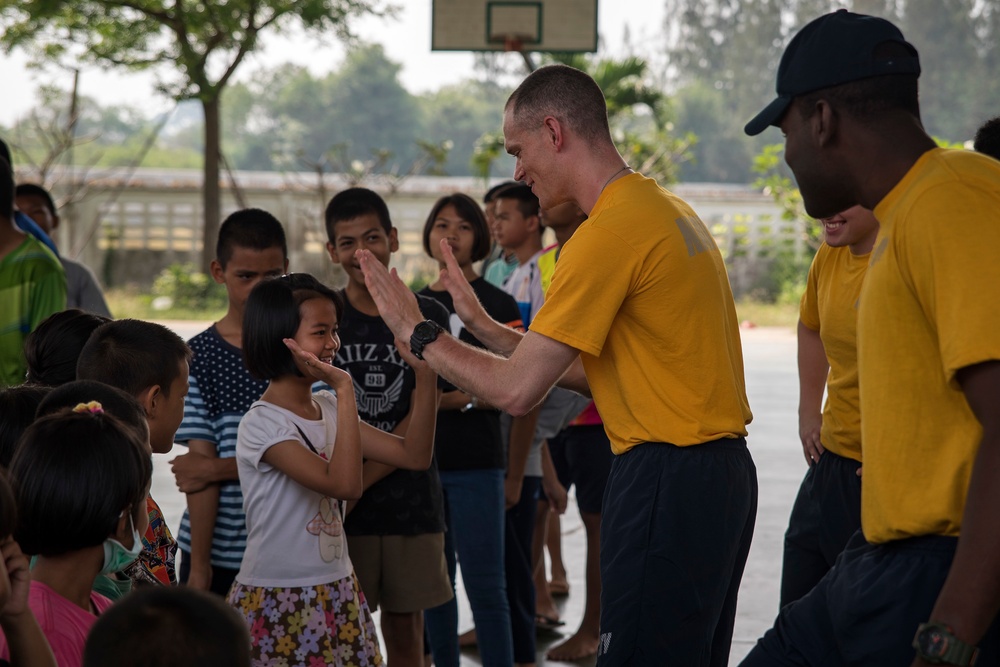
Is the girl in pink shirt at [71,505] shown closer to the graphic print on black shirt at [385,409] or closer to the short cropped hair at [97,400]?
the short cropped hair at [97,400]

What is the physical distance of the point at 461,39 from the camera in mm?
8438

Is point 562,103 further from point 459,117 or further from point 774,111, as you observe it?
point 459,117

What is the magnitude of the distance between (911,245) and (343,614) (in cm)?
169

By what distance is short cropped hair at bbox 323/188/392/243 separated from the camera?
3.64m

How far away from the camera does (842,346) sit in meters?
2.91

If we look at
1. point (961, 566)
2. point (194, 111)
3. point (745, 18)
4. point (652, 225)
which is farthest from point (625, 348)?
point (194, 111)

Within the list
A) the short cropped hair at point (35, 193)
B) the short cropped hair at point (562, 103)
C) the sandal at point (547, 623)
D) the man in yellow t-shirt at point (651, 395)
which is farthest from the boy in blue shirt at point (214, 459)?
the short cropped hair at point (35, 193)

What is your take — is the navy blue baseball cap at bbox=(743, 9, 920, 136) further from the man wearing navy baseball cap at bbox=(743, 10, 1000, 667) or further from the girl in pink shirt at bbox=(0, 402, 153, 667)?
the girl in pink shirt at bbox=(0, 402, 153, 667)

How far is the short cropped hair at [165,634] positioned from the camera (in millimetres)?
1538

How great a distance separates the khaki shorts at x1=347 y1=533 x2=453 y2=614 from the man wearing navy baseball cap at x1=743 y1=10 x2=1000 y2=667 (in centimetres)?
162

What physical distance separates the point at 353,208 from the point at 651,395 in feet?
5.03

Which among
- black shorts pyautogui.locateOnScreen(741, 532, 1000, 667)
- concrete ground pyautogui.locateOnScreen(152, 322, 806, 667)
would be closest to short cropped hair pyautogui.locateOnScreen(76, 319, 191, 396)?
black shorts pyautogui.locateOnScreen(741, 532, 1000, 667)

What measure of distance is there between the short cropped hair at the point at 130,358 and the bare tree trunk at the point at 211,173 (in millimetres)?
15906

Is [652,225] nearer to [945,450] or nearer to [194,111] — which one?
[945,450]
